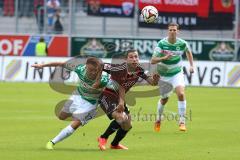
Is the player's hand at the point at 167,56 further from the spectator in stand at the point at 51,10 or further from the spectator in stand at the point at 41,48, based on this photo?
the spectator in stand at the point at 51,10

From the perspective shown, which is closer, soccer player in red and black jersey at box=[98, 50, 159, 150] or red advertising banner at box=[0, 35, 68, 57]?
soccer player in red and black jersey at box=[98, 50, 159, 150]

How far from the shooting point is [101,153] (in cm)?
1359

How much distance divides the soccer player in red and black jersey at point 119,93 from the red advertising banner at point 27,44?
84.3 feet

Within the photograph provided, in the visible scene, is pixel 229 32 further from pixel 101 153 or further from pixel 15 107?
pixel 101 153

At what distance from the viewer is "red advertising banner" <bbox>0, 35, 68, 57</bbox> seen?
40031 mm

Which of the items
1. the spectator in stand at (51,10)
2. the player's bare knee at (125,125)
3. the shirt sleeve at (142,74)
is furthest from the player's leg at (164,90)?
the spectator in stand at (51,10)

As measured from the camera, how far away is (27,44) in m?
40.3

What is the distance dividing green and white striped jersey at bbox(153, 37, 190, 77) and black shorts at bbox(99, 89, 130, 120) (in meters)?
4.24

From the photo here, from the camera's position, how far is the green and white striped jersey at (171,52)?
18453 mm

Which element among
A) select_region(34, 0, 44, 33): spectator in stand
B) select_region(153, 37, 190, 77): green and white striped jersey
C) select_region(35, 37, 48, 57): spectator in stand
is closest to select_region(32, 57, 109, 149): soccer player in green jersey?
select_region(153, 37, 190, 77): green and white striped jersey

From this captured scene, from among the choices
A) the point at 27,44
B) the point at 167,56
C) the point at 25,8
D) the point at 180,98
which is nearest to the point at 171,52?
the point at 167,56

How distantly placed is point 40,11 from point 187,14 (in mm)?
7697

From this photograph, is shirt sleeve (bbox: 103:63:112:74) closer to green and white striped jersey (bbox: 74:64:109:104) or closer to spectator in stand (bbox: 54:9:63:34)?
green and white striped jersey (bbox: 74:64:109:104)

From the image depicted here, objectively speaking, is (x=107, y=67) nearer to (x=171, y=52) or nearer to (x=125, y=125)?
(x=125, y=125)
